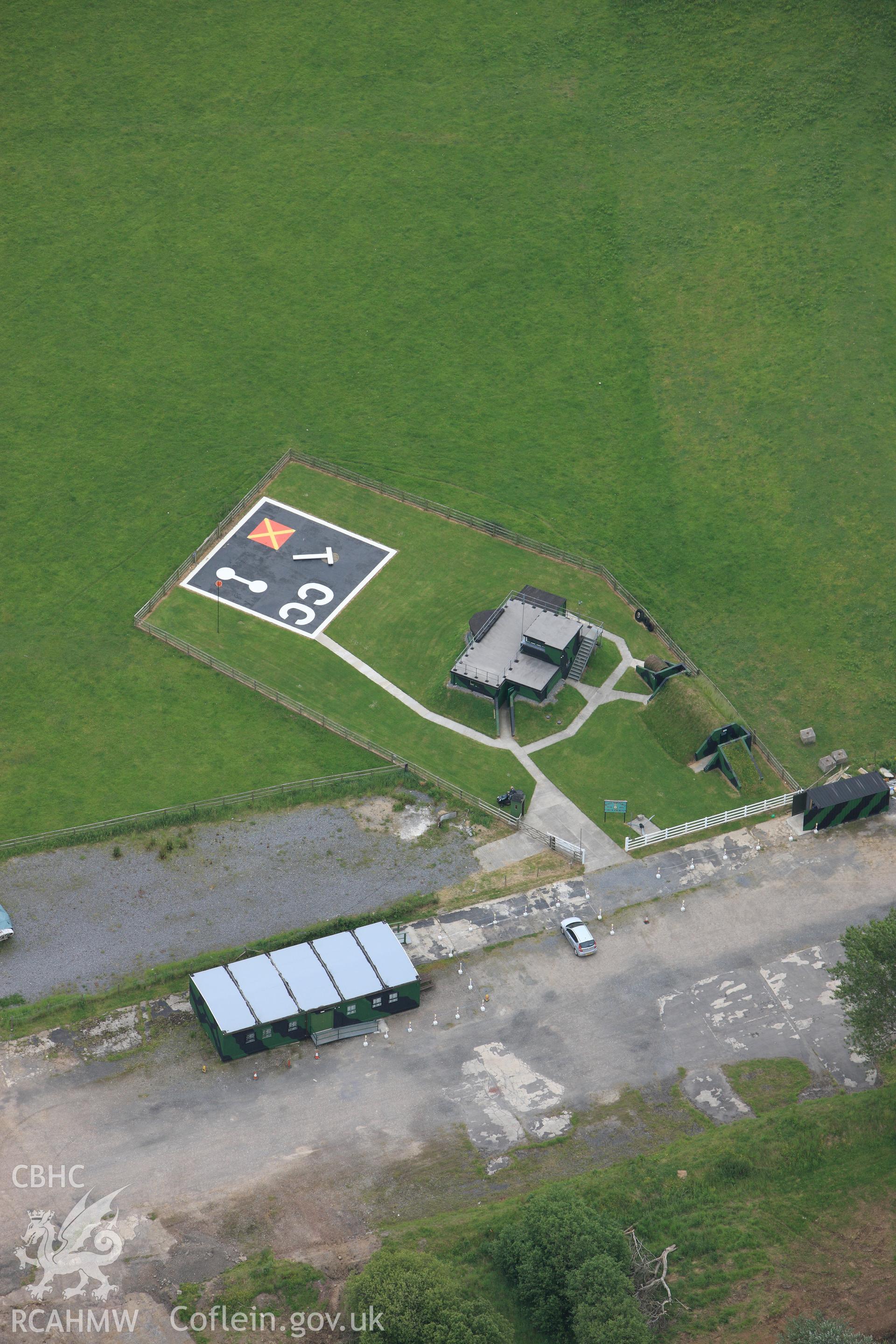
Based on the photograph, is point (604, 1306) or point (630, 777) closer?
point (604, 1306)

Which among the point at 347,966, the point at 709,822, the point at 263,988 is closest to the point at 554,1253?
Result: the point at 347,966

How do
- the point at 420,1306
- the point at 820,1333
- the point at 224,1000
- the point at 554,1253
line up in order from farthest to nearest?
the point at 224,1000 → the point at 554,1253 → the point at 820,1333 → the point at 420,1306

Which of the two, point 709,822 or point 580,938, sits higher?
point 709,822

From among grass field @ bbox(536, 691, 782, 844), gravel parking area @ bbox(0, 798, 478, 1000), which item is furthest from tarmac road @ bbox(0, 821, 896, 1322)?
grass field @ bbox(536, 691, 782, 844)

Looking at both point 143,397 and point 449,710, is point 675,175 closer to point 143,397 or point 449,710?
point 143,397

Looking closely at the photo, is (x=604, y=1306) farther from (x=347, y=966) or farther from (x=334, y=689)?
(x=334, y=689)

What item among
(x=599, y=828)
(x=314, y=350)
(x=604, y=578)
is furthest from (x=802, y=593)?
(x=314, y=350)

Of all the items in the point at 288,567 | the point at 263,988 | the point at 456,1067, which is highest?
the point at 288,567
